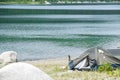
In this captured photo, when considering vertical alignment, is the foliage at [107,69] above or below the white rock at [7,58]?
above

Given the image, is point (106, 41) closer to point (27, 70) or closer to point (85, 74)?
point (85, 74)

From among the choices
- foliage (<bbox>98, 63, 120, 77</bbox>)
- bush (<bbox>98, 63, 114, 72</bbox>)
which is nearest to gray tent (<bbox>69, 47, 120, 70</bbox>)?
foliage (<bbox>98, 63, 120, 77</bbox>)

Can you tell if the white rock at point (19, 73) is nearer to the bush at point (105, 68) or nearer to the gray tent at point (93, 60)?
the bush at point (105, 68)

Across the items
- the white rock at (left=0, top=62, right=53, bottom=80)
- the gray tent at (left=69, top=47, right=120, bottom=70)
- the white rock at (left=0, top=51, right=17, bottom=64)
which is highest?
the white rock at (left=0, top=62, right=53, bottom=80)

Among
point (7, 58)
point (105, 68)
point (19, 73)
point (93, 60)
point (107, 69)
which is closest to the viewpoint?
point (19, 73)

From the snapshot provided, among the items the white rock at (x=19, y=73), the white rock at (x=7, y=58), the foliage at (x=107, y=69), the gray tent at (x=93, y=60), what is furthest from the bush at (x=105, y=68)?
the white rock at (x=19, y=73)

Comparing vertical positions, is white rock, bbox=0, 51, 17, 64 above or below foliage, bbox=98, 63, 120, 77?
below

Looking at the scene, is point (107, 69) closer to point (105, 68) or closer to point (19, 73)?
point (105, 68)

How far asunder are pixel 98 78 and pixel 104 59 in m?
4.44

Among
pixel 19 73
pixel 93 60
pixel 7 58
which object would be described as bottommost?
pixel 7 58

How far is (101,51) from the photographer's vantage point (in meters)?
23.3

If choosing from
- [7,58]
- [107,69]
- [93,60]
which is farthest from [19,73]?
[7,58]

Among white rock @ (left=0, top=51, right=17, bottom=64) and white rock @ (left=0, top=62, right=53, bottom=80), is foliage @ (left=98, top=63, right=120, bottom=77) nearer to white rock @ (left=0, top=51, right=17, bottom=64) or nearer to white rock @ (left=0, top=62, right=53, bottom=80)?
white rock @ (left=0, top=51, right=17, bottom=64)

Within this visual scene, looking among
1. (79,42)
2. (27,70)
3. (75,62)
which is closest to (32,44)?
(79,42)
